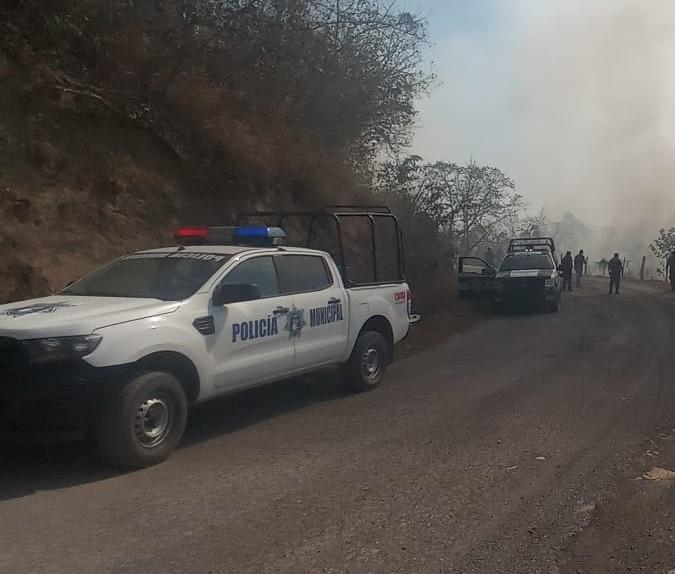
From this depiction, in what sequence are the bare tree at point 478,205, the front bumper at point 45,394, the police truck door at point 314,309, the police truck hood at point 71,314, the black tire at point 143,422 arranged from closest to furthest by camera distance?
1. the front bumper at point 45,394
2. the police truck hood at point 71,314
3. the black tire at point 143,422
4. the police truck door at point 314,309
5. the bare tree at point 478,205

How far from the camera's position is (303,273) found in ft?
24.5

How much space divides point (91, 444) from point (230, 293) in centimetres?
170

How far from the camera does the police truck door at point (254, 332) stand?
617cm

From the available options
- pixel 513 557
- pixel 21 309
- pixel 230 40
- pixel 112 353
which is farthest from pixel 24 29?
pixel 513 557

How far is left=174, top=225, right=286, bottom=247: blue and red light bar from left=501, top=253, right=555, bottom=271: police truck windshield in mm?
11684

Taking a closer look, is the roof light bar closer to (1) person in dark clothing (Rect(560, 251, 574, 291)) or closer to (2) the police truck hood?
(2) the police truck hood

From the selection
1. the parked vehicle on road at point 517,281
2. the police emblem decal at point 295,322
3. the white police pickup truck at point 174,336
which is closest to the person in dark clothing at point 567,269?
the parked vehicle on road at point 517,281

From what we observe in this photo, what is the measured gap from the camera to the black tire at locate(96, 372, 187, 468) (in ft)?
17.1

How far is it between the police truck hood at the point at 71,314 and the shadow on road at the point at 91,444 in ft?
2.49

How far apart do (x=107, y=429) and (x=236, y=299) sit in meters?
1.61

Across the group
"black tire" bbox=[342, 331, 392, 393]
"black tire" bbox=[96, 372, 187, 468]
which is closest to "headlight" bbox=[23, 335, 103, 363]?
"black tire" bbox=[96, 372, 187, 468]

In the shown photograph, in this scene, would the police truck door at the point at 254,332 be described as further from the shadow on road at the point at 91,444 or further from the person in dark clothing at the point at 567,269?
the person in dark clothing at the point at 567,269

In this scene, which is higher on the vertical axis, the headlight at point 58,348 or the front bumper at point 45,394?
the headlight at point 58,348

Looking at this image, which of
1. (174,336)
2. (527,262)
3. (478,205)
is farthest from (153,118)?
(478,205)
